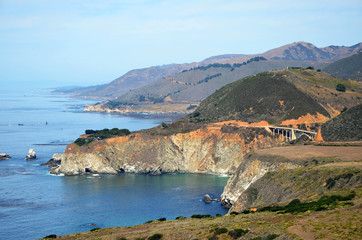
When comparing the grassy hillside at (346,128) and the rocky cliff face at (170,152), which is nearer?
the grassy hillside at (346,128)

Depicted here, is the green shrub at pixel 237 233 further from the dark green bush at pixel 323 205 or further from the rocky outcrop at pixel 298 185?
the rocky outcrop at pixel 298 185

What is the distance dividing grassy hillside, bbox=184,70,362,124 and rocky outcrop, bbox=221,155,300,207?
139 feet

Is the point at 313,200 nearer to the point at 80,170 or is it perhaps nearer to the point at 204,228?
the point at 204,228

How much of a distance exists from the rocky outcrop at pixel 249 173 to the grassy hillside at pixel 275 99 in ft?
139

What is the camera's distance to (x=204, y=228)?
1715 inches

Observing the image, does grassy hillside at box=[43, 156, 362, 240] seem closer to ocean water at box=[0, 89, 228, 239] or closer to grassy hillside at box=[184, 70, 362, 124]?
ocean water at box=[0, 89, 228, 239]

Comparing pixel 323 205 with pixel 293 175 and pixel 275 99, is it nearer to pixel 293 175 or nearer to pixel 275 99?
pixel 293 175

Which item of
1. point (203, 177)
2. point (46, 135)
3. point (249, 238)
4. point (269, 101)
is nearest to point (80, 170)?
point (203, 177)

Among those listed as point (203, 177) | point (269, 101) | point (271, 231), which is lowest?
point (203, 177)

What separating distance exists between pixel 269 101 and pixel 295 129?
66.7 feet

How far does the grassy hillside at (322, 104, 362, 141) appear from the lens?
9203 cm

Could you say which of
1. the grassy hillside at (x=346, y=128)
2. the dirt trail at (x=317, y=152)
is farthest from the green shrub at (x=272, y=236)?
the grassy hillside at (x=346, y=128)

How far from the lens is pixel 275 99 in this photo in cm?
13400

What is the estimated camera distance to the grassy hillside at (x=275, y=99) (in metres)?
129
